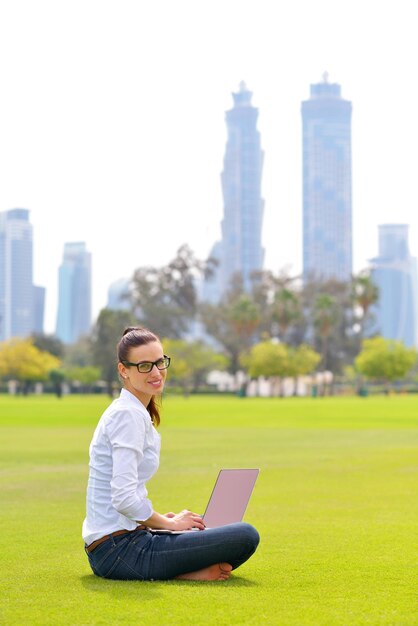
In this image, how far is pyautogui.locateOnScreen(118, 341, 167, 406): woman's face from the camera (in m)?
7.71

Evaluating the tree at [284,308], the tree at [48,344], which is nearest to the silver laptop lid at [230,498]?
the tree at [284,308]

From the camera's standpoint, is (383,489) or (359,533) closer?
(359,533)

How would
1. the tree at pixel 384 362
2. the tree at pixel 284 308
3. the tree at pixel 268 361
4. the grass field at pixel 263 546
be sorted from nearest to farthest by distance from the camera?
the grass field at pixel 263 546 → the tree at pixel 268 361 → the tree at pixel 384 362 → the tree at pixel 284 308

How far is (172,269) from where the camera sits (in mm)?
164000

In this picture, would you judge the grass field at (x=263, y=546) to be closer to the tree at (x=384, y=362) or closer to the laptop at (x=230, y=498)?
the laptop at (x=230, y=498)

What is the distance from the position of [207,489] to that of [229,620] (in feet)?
33.0

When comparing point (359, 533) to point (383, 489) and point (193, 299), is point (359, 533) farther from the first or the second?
point (193, 299)

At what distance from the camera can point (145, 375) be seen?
7719 mm

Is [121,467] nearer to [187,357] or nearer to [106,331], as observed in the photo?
[106,331]

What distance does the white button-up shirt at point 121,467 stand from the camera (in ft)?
24.2

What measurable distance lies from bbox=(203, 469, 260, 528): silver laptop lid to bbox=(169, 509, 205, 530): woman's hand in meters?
0.23

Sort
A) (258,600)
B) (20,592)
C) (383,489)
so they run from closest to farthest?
(258,600)
(20,592)
(383,489)

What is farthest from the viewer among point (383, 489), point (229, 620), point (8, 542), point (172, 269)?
point (172, 269)

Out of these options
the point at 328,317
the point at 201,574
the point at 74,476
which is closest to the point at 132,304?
the point at 328,317
